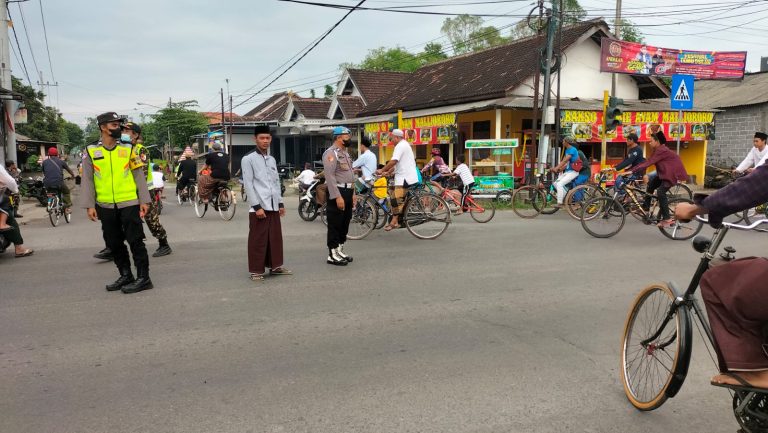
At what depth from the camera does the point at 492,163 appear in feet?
53.2

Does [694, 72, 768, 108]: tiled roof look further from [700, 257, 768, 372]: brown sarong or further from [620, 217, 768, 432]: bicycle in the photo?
[700, 257, 768, 372]: brown sarong

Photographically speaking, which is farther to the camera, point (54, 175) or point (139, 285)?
point (54, 175)

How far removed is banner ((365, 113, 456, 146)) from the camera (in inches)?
765

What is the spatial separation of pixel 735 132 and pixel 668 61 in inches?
232

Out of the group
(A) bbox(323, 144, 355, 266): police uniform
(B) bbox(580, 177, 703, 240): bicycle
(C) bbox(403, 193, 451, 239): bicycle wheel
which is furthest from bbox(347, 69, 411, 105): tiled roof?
(A) bbox(323, 144, 355, 266): police uniform

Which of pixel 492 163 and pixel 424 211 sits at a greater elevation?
pixel 492 163

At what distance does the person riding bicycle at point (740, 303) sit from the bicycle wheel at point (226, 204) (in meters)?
11.2

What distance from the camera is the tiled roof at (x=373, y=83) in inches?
1239

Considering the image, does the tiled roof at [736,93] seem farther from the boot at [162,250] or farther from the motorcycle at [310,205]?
the boot at [162,250]

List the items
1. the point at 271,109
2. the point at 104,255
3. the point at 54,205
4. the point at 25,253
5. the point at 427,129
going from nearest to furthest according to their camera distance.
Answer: the point at 104,255
the point at 25,253
the point at 54,205
the point at 427,129
the point at 271,109

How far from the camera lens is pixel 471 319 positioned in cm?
491

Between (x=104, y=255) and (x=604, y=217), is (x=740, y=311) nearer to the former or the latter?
(x=604, y=217)

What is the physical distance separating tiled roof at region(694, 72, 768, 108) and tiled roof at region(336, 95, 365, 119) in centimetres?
1693

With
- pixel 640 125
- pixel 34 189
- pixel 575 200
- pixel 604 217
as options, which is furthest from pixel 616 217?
pixel 34 189
